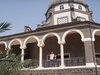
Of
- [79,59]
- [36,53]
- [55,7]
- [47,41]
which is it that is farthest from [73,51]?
[55,7]

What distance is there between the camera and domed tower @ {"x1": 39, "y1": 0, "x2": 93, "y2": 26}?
26.3m

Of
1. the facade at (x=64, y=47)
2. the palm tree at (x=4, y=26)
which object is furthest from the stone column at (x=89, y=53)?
the palm tree at (x=4, y=26)

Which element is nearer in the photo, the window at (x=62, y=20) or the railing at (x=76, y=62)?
the railing at (x=76, y=62)

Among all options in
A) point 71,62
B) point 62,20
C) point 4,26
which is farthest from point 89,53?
point 62,20

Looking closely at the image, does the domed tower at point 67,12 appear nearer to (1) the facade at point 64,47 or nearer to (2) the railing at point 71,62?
(1) the facade at point 64,47

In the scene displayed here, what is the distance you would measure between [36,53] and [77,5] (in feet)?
41.3

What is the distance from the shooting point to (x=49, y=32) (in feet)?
56.4

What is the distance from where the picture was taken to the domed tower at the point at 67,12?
1035 inches

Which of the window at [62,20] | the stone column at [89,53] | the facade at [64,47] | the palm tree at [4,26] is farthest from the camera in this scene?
the window at [62,20]

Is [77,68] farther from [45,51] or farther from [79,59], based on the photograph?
[45,51]

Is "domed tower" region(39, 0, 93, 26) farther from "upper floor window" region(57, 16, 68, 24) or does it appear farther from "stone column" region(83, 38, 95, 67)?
"stone column" region(83, 38, 95, 67)

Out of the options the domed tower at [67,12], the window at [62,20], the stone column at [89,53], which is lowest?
the stone column at [89,53]

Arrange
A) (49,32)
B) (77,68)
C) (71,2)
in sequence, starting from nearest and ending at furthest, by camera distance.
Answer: (77,68)
(49,32)
(71,2)

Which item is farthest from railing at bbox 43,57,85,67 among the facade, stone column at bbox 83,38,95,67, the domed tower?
the domed tower
